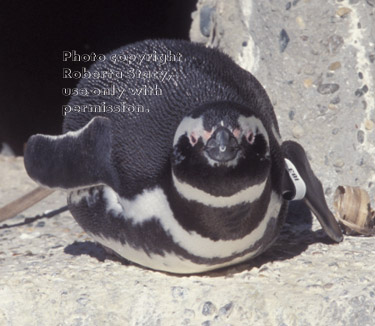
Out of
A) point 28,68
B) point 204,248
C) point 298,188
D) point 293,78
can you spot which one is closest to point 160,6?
point 28,68

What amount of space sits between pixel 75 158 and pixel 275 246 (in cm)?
48

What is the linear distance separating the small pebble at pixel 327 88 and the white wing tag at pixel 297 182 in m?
0.42

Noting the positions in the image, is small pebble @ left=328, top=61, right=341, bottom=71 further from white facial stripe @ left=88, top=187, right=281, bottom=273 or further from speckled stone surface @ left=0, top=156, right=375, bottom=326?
white facial stripe @ left=88, top=187, right=281, bottom=273

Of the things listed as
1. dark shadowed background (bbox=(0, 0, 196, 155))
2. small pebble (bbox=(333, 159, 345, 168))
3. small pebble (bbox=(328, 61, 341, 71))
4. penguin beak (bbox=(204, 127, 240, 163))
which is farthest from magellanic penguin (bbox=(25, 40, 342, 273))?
dark shadowed background (bbox=(0, 0, 196, 155))

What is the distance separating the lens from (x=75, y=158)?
1472mm

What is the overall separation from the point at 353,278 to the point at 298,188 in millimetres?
209

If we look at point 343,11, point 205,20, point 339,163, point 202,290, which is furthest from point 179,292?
point 205,20

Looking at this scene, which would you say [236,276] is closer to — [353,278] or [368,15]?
[353,278]

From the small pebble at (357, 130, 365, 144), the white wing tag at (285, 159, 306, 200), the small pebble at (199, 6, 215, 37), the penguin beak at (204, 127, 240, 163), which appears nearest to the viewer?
the penguin beak at (204, 127, 240, 163)

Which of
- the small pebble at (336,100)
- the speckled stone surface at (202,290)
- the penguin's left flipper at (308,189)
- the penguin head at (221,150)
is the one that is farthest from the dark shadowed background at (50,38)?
the penguin head at (221,150)

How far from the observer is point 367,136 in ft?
6.28

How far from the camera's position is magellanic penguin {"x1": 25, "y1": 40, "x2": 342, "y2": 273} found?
1.22 m

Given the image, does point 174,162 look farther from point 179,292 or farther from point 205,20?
point 205,20

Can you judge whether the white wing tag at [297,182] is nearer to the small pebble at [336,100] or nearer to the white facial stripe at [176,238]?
the white facial stripe at [176,238]
